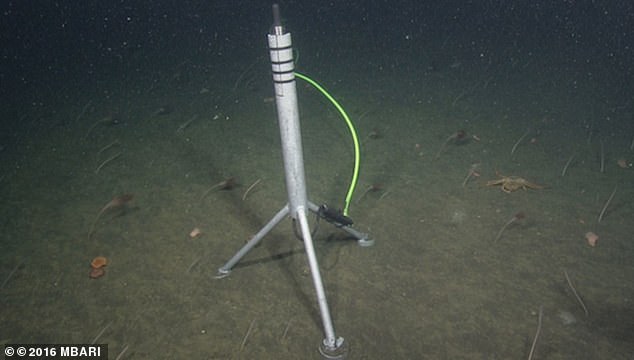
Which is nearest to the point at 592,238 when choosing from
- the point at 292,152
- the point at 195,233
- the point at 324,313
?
the point at 324,313

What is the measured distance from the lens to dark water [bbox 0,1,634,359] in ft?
6.75

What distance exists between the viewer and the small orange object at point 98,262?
2542mm

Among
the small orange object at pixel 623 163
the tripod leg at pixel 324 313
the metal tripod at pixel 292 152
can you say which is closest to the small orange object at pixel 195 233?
the metal tripod at pixel 292 152

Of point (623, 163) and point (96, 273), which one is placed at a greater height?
point (96, 273)

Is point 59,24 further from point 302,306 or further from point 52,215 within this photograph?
point 302,306

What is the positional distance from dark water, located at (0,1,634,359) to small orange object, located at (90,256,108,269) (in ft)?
0.17

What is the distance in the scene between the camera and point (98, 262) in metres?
2.57

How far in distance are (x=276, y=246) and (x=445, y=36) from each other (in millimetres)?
8612

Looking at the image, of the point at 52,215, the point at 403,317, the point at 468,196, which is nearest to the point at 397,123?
the point at 468,196

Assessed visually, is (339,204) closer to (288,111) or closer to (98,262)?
(288,111)

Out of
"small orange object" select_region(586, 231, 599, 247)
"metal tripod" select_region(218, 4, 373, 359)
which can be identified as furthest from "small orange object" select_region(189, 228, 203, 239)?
"small orange object" select_region(586, 231, 599, 247)

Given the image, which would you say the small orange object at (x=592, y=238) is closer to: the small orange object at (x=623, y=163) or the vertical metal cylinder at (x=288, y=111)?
the small orange object at (x=623, y=163)

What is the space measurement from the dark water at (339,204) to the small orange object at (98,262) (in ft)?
0.17

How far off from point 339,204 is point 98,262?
172 centimetres
